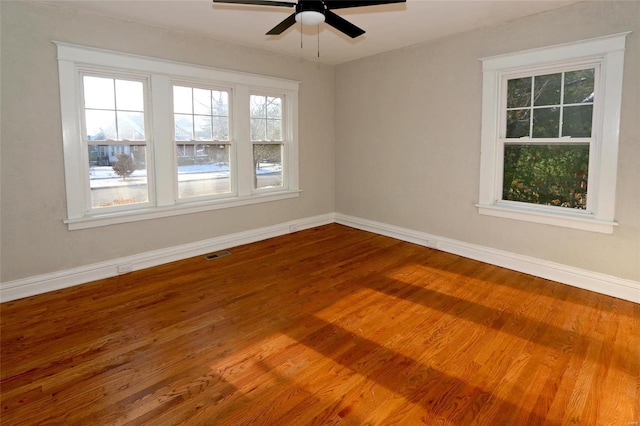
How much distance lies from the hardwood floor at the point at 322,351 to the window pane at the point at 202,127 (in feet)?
5.68

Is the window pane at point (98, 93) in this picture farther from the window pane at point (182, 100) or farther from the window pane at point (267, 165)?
the window pane at point (267, 165)

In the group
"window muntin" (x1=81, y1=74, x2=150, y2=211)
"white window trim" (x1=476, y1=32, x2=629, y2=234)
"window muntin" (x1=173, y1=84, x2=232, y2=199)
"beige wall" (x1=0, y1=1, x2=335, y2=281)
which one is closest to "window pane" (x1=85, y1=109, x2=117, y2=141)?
"window muntin" (x1=81, y1=74, x2=150, y2=211)

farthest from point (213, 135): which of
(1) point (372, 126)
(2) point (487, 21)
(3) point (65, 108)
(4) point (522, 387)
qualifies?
(4) point (522, 387)

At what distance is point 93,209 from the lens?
3.81 metres

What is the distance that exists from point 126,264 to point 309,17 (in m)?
3.19

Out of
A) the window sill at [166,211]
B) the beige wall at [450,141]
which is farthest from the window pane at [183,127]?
the beige wall at [450,141]

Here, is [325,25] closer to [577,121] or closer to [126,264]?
[577,121]

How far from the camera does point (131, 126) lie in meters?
3.98

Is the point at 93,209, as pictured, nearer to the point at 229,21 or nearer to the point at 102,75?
the point at 102,75

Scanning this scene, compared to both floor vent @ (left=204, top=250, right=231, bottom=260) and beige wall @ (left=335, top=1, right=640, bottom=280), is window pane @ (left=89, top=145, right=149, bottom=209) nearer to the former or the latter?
floor vent @ (left=204, top=250, right=231, bottom=260)

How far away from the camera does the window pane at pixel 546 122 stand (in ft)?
12.0

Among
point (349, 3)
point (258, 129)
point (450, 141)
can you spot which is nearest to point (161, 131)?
point (258, 129)

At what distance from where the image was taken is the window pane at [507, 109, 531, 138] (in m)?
3.88

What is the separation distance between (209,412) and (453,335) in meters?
1.77
